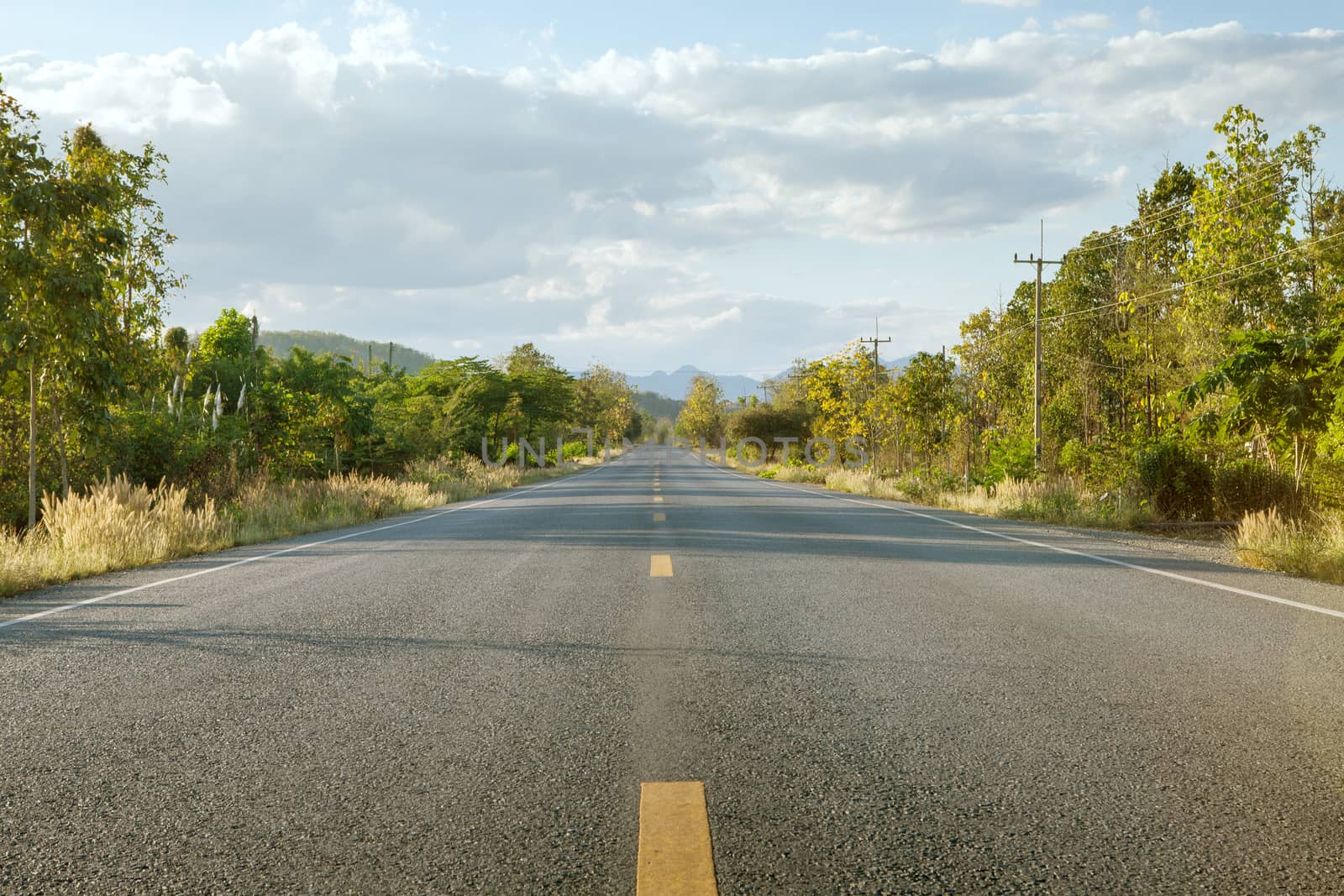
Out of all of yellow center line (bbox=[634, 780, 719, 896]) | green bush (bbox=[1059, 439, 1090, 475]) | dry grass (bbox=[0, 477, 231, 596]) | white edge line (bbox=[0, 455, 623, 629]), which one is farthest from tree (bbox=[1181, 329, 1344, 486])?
dry grass (bbox=[0, 477, 231, 596])

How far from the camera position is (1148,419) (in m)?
34.2

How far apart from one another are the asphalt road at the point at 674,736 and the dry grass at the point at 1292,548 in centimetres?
87

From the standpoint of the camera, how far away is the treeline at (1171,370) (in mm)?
13797

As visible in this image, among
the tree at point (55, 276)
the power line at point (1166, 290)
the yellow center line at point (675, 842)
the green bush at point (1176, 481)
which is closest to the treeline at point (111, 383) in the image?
the tree at point (55, 276)

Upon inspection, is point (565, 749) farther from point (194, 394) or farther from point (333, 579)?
point (194, 394)

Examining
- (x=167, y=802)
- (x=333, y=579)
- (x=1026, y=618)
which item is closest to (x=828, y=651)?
(x=1026, y=618)

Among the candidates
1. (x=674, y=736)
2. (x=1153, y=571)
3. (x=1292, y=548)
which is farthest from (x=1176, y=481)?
(x=674, y=736)

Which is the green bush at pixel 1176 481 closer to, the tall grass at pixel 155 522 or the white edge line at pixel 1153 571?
the white edge line at pixel 1153 571

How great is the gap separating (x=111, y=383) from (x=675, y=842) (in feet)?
39.7

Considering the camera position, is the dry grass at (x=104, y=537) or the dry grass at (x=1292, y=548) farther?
the dry grass at (x=104, y=537)

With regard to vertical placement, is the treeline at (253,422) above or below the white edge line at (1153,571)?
above

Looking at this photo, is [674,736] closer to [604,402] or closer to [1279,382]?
[1279,382]

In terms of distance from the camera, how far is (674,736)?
13.8 feet

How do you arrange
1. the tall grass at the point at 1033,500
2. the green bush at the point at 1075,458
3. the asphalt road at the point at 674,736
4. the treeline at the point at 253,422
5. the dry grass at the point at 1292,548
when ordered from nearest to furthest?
the asphalt road at the point at 674,736 → the dry grass at the point at 1292,548 → the treeline at the point at 253,422 → the tall grass at the point at 1033,500 → the green bush at the point at 1075,458
